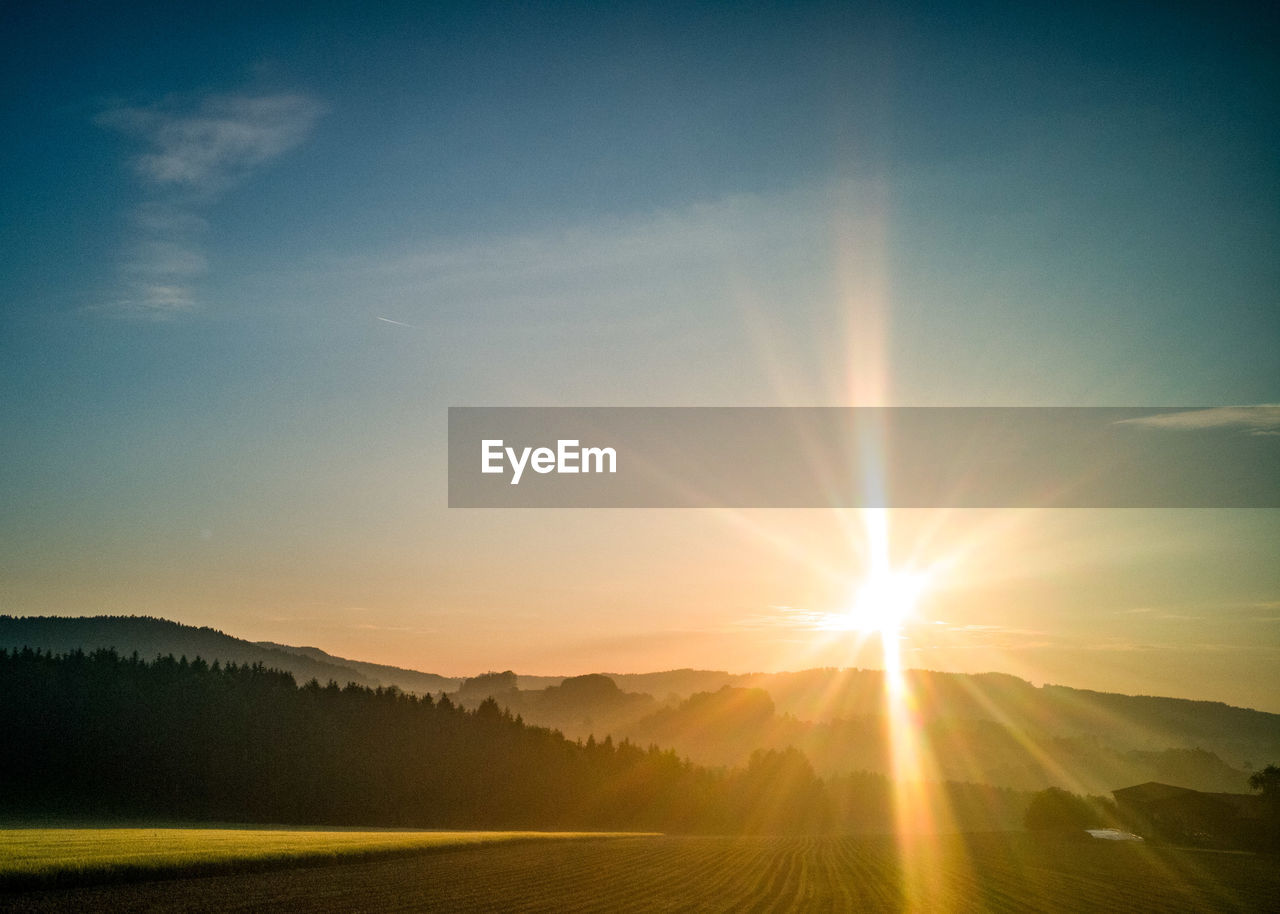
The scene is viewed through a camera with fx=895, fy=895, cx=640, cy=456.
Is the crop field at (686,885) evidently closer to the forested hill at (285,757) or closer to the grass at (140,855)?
the grass at (140,855)

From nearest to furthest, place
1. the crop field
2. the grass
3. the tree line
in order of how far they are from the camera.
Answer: the crop field
the grass
the tree line

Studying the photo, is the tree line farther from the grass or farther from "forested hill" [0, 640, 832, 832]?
the grass

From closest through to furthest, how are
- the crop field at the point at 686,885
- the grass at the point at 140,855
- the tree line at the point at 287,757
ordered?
1. the crop field at the point at 686,885
2. the grass at the point at 140,855
3. the tree line at the point at 287,757

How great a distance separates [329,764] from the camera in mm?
103250

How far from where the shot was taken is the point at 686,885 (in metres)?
37.2

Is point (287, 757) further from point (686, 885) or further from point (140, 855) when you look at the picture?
point (686, 885)

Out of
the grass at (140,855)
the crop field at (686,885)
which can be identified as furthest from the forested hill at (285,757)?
the grass at (140,855)

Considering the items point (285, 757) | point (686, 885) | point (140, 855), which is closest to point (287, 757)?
point (285, 757)

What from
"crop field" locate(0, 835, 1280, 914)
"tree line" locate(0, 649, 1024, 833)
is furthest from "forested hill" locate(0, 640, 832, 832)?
"crop field" locate(0, 835, 1280, 914)

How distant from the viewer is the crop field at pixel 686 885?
86.4ft

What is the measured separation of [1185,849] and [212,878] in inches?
3753

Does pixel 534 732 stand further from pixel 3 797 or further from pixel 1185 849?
pixel 1185 849

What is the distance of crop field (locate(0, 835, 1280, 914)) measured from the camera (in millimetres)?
26344

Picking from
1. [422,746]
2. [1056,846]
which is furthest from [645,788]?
[1056,846]
